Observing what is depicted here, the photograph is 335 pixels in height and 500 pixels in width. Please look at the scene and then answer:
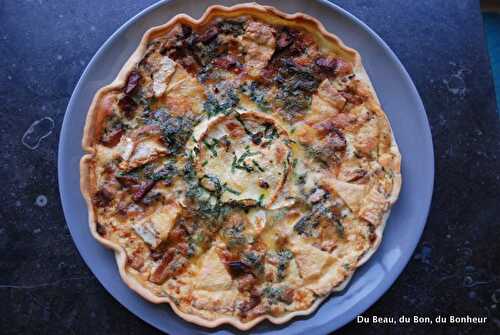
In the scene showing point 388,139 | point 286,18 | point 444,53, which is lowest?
point 388,139

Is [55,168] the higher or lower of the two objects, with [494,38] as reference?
lower

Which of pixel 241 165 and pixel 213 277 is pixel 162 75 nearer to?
pixel 241 165

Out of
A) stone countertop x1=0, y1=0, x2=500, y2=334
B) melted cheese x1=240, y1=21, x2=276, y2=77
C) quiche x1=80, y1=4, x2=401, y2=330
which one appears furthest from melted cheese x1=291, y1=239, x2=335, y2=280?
melted cheese x1=240, y1=21, x2=276, y2=77

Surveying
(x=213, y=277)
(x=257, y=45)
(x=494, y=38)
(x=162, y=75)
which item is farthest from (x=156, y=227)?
(x=494, y=38)

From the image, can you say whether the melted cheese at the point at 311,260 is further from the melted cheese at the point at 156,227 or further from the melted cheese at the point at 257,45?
the melted cheese at the point at 257,45

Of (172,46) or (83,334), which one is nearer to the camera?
(172,46)

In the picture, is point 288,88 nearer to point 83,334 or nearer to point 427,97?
point 427,97

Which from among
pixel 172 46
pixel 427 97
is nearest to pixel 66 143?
pixel 172 46
